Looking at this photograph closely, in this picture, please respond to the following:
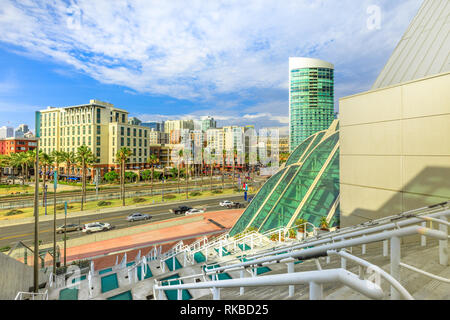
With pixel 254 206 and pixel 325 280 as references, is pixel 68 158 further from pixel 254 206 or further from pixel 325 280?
pixel 325 280

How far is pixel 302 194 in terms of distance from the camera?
18.2 meters

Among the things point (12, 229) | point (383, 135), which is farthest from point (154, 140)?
point (383, 135)

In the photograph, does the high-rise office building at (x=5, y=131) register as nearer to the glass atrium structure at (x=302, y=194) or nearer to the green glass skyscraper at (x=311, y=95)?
the glass atrium structure at (x=302, y=194)

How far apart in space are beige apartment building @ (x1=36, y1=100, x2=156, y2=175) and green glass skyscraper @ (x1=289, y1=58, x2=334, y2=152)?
309 feet

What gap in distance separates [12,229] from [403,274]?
4549 centimetres

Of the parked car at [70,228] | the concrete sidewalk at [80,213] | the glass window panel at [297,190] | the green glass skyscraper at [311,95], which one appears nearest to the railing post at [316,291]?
the glass window panel at [297,190]

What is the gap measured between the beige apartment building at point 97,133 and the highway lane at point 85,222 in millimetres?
48606

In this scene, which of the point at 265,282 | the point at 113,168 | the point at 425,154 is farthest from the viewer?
the point at 113,168

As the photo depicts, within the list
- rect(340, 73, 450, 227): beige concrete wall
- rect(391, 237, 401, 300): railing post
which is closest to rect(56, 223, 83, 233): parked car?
rect(340, 73, 450, 227): beige concrete wall

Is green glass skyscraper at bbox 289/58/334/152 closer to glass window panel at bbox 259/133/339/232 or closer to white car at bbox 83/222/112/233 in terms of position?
glass window panel at bbox 259/133/339/232

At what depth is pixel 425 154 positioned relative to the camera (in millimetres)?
7906

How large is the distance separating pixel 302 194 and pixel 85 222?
34.5 meters

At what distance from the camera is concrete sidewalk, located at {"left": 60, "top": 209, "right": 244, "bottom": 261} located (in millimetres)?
25052
